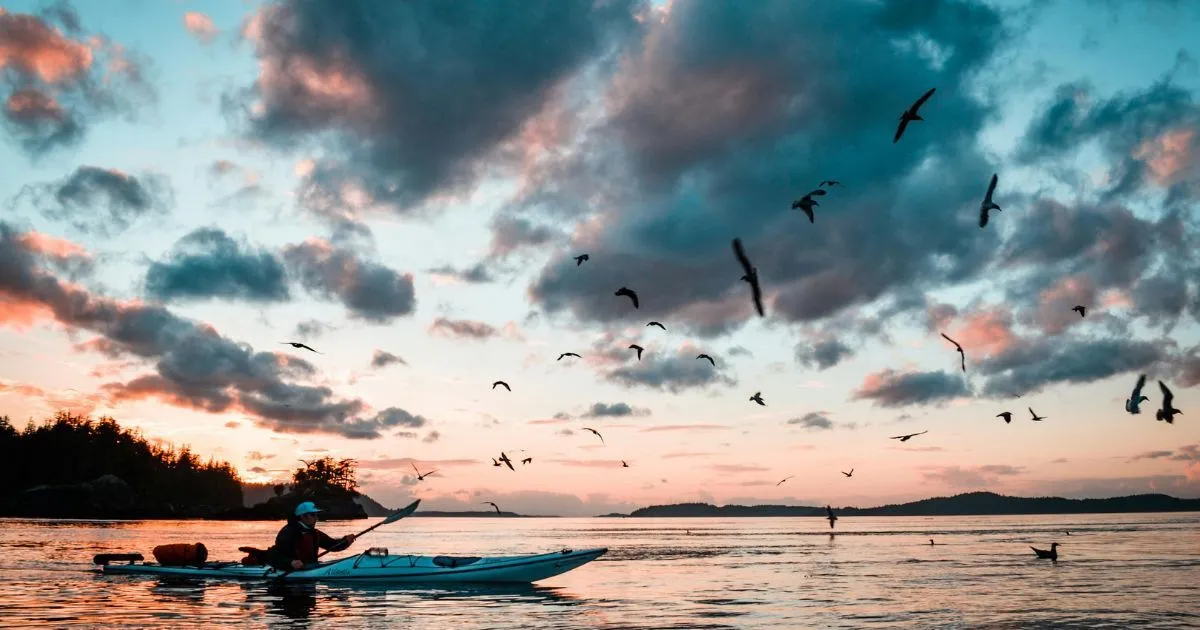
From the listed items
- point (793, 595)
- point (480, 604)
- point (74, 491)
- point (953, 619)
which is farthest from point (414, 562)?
point (74, 491)

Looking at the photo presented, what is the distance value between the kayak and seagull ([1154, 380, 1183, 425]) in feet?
59.7

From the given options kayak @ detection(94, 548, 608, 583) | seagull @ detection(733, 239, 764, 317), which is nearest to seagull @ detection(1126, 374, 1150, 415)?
seagull @ detection(733, 239, 764, 317)

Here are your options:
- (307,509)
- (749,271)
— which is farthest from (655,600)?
(749,271)

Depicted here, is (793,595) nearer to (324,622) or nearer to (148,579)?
(324,622)

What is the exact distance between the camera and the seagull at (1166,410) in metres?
23.8

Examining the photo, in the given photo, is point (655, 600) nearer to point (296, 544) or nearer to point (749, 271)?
point (296, 544)

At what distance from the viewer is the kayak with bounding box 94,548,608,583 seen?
104 ft

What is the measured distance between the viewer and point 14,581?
1289 inches

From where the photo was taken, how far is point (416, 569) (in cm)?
3269

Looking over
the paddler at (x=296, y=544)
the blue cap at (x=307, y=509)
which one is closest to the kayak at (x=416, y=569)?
the paddler at (x=296, y=544)

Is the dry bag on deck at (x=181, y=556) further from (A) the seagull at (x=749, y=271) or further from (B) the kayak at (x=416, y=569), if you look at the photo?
(A) the seagull at (x=749, y=271)

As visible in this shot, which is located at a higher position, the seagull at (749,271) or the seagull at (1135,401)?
the seagull at (749,271)

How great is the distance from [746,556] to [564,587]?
99.2 ft

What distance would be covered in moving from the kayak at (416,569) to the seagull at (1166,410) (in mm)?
18211
